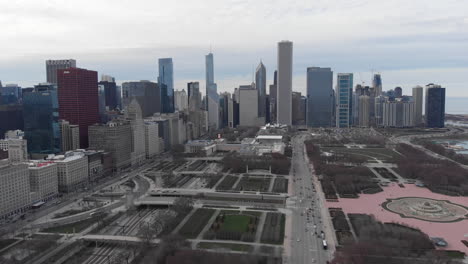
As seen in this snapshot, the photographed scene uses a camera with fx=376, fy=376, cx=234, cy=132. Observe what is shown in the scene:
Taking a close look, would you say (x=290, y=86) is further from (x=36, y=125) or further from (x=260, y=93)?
(x=36, y=125)

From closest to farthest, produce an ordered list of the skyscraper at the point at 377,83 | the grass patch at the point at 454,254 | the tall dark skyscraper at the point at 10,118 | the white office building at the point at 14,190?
1. the grass patch at the point at 454,254
2. the white office building at the point at 14,190
3. the tall dark skyscraper at the point at 10,118
4. the skyscraper at the point at 377,83

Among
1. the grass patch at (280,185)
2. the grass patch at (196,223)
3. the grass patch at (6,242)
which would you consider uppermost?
the grass patch at (280,185)

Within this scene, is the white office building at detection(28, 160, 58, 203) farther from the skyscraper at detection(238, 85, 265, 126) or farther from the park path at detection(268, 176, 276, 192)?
the skyscraper at detection(238, 85, 265, 126)

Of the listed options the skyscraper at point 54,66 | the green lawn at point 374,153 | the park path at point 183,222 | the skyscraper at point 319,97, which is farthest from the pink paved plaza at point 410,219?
the skyscraper at point 319,97

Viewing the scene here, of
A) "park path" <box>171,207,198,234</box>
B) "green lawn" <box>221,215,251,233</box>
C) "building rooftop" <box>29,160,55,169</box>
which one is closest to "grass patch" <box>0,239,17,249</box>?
"park path" <box>171,207,198,234</box>

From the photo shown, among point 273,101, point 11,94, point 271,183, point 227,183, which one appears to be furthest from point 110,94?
point 271,183

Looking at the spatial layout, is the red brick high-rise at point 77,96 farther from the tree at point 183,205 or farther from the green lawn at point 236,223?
the green lawn at point 236,223
